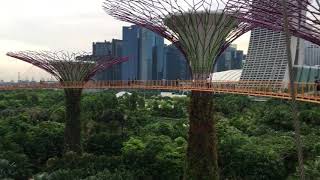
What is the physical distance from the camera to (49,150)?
36.4 m

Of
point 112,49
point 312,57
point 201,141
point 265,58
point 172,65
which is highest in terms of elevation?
point 112,49

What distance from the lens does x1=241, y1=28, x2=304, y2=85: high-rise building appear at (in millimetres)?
83088

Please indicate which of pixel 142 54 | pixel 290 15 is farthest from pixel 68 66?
pixel 142 54

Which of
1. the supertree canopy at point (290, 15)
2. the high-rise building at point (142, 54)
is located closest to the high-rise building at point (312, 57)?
the high-rise building at point (142, 54)

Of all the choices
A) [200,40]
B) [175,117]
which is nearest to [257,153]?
[200,40]

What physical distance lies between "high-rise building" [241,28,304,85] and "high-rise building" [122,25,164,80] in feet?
66.8

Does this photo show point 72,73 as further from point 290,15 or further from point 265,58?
point 265,58

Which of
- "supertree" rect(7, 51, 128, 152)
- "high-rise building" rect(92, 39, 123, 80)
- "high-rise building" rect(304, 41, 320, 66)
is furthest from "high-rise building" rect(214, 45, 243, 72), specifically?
"supertree" rect(7, 51, 128, 152)

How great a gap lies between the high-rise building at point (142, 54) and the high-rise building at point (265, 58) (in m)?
20.4

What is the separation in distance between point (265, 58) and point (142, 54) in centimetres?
3278

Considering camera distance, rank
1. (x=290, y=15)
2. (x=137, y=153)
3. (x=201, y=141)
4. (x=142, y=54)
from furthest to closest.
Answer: (x=142, y=54), (x=137, y=153), (x=201, y=141), (x=290, y=15)

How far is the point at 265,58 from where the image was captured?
88.6 m

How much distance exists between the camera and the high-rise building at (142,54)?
108312 mm

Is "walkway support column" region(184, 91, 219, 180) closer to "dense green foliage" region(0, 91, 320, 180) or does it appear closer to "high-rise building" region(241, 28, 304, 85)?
"dense green foliage" region(0, 91, 320, 180)
